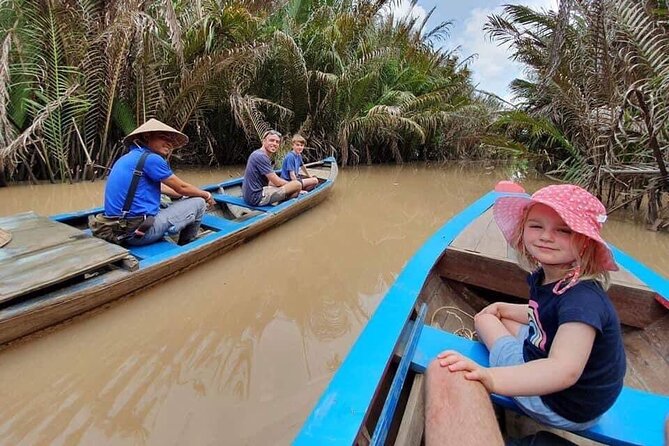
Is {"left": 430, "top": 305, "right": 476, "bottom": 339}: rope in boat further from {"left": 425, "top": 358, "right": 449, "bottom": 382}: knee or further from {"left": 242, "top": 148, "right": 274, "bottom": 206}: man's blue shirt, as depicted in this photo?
{"left": 242, "top": 148, "right": 274, "bottom": 206}: man's blue shirt

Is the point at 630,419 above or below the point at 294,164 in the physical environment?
below

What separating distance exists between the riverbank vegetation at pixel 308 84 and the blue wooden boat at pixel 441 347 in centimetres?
339

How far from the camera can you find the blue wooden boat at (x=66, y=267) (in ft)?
7.80

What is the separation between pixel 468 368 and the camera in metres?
1.19

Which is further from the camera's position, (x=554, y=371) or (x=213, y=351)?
(x=213, y=351)

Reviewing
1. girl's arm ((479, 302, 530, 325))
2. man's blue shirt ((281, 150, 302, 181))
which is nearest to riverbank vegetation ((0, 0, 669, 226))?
man's blue shirt ((281, 150, 302, 181))

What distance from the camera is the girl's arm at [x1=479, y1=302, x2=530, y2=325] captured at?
5.44 feet

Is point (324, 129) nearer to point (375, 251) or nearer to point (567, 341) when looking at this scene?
point (375, 251)

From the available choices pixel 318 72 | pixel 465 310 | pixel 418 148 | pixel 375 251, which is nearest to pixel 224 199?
pixel 375 251

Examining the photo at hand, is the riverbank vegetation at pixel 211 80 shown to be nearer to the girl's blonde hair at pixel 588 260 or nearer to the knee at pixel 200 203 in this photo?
the knee at pixel 200 203

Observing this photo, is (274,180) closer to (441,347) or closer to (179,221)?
(179,221)

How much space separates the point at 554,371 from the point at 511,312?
0.65m

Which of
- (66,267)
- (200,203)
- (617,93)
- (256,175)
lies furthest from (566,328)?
(617,93)

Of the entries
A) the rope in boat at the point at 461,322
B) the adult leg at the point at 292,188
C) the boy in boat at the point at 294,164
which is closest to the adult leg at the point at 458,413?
the rope in boat at the point at 461,322
